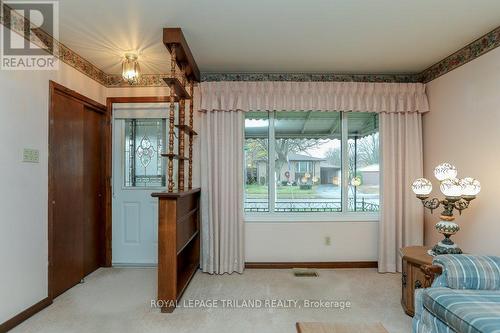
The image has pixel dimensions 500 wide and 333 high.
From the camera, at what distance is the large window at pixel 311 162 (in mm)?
3959

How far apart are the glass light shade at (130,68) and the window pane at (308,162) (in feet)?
5.87

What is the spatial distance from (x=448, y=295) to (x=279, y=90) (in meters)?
2.64

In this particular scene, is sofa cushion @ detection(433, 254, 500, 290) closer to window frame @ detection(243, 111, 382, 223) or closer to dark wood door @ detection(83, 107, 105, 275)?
window frame @ detection(243, 111, 382, 223)

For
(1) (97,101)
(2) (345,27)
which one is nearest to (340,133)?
(2) (345,27)

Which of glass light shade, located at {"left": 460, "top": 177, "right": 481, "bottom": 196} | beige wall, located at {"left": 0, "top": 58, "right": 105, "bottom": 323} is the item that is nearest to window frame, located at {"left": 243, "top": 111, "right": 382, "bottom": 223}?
glass light shade, located at {"left": 460, "top": 177, "right": 481, "bottom": 196}

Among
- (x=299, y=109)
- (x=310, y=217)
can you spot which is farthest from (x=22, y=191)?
(x=310, y=217)

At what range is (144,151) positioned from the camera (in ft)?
12.9

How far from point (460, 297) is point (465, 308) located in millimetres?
145

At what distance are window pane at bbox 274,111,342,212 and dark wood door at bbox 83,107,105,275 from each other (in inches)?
88.0

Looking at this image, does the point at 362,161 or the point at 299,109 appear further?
the point at 362,161

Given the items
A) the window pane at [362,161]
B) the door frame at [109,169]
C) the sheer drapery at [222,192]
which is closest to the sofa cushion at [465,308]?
the window pane at [362,161]

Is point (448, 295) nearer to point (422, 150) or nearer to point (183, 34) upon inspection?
point (422, 150)

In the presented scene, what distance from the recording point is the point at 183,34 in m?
2.71

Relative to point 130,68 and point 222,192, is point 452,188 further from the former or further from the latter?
point 130,68
